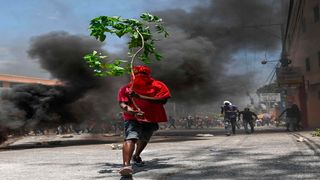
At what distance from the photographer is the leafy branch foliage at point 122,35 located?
614 centimetres

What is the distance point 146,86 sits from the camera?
584 cm

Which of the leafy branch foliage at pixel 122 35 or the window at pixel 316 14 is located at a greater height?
the window at pixel 316 14

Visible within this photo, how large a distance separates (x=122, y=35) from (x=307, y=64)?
63.0 feet

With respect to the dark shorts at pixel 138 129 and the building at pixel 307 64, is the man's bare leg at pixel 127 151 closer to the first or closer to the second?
the dark shorts at pixel 138 129

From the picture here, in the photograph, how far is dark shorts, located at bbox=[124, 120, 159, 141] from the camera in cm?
564

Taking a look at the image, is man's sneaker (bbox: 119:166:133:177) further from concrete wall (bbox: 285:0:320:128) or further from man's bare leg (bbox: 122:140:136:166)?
concrete wall (bbox: 285:0:320:128)

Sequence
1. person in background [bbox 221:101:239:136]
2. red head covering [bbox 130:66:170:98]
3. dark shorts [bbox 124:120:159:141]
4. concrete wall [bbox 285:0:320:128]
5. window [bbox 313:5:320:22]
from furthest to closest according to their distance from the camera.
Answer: concrete wall [bbox 285:0:320:128]
window [bbox 313:5:320:22]
person in background [bbox 221:101:239:136]
red head covering [bbox 130:66:170:98]
dark shorts [bbox 124:120:159:141]

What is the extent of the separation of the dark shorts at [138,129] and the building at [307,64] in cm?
1545

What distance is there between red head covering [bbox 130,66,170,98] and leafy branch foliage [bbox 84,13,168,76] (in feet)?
0.75

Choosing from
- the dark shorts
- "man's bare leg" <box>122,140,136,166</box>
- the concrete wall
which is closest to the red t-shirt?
the dark shorts

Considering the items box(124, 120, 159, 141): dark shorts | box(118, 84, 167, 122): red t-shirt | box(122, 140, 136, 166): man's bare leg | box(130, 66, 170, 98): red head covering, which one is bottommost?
box(122, 140, 136, 166): man's bare leg

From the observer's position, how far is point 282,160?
628 cm

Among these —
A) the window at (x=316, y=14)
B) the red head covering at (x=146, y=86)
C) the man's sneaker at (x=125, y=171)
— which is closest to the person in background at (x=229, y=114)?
the window at (x=316, y=14)

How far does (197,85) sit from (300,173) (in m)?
10.7
